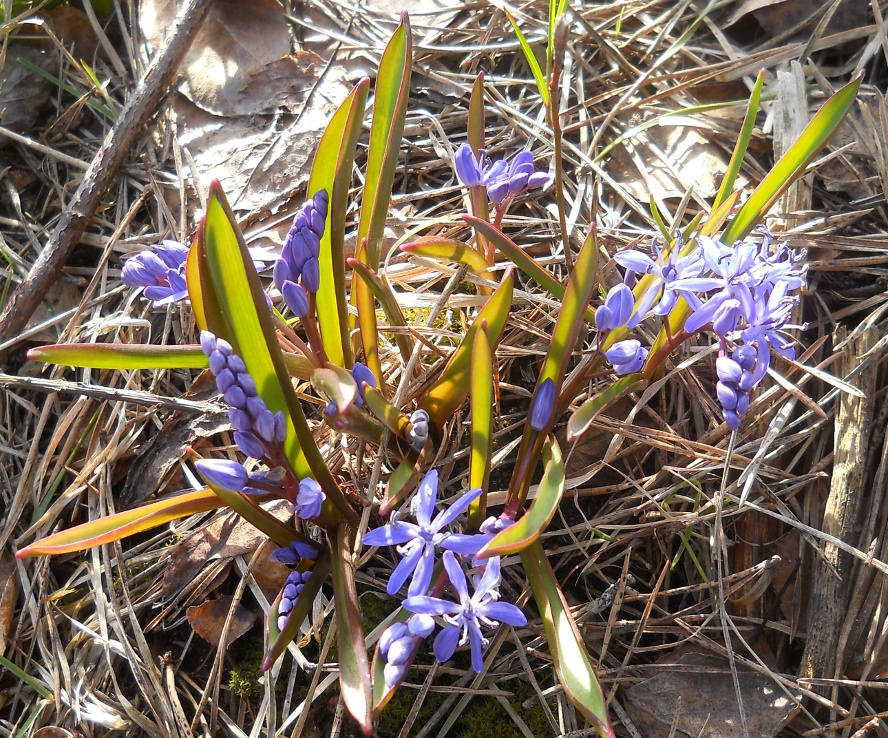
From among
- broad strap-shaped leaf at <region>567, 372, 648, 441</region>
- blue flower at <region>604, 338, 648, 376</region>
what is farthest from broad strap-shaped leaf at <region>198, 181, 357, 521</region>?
blue flower at <region>604, 338, 648, 376</region>

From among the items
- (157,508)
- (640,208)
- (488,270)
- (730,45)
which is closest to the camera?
(157,508)

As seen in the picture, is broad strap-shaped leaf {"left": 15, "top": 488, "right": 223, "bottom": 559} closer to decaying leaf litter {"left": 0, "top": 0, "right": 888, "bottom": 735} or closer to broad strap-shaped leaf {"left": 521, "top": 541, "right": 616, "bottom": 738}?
decaying leaf litter {"left": 0, "top": 0, "right": 888, "bottom": 735}

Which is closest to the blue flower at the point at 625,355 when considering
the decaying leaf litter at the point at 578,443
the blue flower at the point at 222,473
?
the decaying leaf litter at the point at 578,443

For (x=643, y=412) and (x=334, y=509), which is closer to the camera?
(x=334, y=509)

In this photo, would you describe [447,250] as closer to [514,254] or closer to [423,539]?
[514,254]

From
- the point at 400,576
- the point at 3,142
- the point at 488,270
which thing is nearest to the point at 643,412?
the point at 488,270

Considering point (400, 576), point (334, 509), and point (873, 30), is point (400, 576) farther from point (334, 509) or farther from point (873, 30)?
point (873, 30)

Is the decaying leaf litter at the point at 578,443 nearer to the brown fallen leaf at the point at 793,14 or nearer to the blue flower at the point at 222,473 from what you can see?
the brown fallen leaf at the point at 793,14
